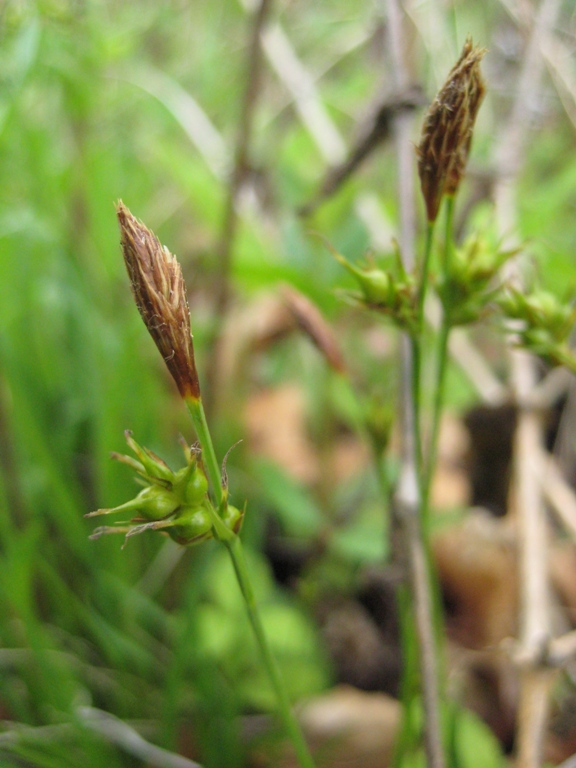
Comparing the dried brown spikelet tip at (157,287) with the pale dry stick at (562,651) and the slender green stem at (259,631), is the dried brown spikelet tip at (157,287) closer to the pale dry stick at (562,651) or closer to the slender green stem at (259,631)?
the slender green stem at (259,631)

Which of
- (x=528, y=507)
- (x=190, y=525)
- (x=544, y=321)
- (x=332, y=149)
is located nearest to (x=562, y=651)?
(x=528, y=507)

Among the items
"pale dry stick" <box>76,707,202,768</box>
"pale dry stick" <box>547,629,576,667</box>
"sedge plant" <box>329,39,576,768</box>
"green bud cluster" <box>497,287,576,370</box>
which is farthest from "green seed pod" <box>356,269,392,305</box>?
"pale dry stick" <box>76,707,202,768</box>

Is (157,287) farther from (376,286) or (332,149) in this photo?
(332,149)

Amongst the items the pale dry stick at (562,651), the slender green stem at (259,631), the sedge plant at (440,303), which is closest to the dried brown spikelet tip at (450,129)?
the sedge plant at (440,303)

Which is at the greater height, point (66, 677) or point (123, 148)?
point (123, 148)

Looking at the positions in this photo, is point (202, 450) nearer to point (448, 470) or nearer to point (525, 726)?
point (525, 726)

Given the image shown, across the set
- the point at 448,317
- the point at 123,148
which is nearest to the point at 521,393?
the point at 448,317
